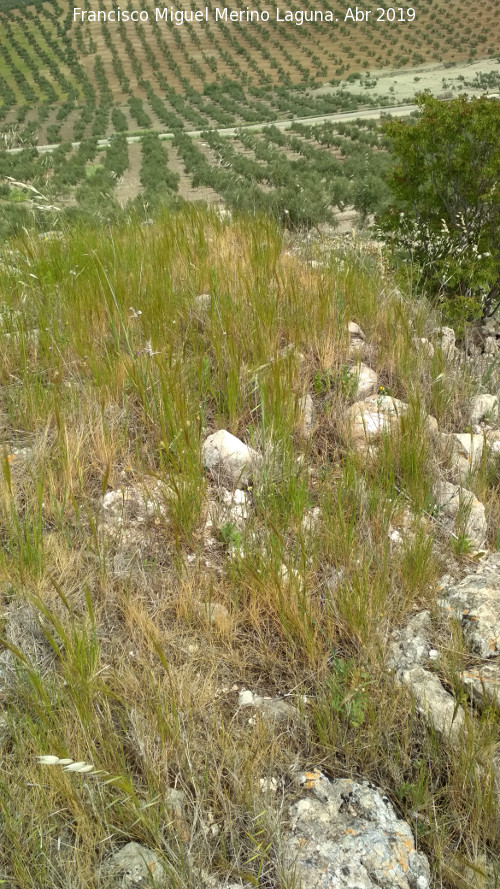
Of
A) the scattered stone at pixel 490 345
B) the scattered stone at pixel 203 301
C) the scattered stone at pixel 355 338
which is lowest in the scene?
the scattered stone at pixel 490 345

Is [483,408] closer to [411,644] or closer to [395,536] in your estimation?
[395,536]

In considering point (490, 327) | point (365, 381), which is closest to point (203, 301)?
point (365, 381)

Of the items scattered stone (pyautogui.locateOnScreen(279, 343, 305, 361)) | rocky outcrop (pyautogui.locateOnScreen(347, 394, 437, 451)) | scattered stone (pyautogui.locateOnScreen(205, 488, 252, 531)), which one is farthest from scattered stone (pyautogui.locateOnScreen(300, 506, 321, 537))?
scattered stone (pyautogui.locateOnScreen(279, 343, 305, 361))

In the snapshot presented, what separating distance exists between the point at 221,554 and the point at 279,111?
31.7m

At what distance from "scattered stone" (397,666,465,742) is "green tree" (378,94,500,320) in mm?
2691

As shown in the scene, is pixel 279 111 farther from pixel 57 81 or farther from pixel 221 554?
pixel 221 554

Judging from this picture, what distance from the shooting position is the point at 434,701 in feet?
4.84

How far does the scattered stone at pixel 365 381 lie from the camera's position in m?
2.72

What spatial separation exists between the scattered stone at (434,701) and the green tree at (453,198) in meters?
2.69

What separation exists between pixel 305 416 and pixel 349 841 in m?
1.51

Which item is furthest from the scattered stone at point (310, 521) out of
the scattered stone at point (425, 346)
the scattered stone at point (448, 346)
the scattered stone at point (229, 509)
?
the scattered stone at point (448, 346)

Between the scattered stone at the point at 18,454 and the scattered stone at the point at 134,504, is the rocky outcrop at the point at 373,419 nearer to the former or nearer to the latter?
the scattered stone at the point at 134,504

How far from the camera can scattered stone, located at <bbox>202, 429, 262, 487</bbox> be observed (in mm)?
2182

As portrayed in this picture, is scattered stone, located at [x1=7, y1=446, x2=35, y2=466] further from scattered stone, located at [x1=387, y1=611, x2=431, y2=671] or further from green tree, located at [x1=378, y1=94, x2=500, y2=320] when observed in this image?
green tree, located at [x1=378, y1=94, x2=500, y2=320]
